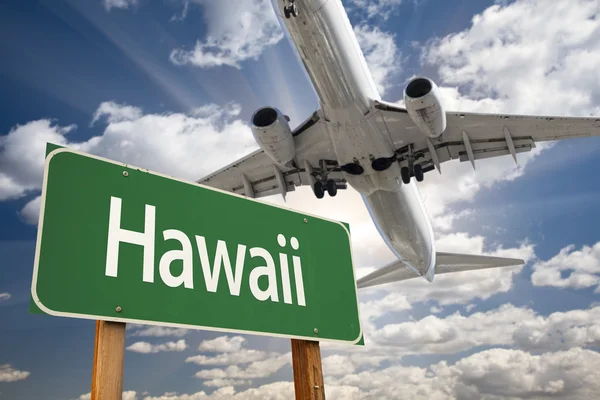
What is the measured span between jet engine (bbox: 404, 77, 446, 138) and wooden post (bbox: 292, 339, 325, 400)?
1254cm

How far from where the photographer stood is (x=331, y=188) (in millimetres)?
18406

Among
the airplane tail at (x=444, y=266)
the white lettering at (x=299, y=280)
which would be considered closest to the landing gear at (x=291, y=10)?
the white lettering at (x=299, y=280)

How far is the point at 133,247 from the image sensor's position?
1.70 metres

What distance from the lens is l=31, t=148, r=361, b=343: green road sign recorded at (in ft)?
5.12

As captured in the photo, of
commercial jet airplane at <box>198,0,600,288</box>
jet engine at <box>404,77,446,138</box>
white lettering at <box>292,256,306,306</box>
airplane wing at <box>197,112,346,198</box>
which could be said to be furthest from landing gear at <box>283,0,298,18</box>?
white lettering at <box>292,256,306,306</box>

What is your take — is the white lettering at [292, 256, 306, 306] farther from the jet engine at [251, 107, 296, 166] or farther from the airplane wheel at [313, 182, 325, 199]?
the airplane wheel at [313, 182, 325, 199]

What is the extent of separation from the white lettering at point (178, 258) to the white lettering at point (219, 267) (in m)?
0.05

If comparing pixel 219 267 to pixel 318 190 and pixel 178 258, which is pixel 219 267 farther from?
pixel 318 190

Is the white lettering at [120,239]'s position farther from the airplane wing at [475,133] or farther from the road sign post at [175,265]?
the airplane wing at [475,133]

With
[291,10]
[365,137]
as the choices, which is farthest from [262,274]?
[365,137]

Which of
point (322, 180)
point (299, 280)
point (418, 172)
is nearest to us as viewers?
point (299, 280)

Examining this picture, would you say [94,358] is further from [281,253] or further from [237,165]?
[237,165]

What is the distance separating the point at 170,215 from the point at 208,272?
26 centimetres

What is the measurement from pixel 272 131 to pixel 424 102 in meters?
4.69
